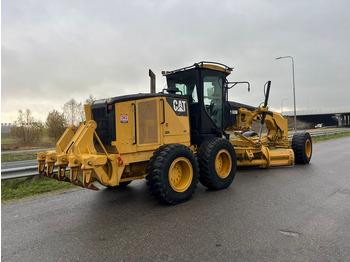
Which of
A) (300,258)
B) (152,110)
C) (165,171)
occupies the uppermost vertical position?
(152,110)

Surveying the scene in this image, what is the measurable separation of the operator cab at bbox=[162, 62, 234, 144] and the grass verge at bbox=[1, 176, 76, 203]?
3478 mm

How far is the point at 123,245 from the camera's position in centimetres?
328

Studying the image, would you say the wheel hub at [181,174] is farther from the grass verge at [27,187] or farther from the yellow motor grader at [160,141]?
the grass verge at [27,187]

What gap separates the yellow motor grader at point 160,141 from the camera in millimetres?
4547

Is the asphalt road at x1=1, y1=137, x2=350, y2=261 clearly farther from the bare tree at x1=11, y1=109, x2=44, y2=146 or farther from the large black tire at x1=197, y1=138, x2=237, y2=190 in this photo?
the bare tree at x1=11, y1=109, x2=44, y2=146

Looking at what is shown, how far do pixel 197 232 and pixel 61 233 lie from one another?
1.91 m

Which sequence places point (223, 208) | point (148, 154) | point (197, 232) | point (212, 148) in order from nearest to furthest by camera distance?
1. point (197, 232)
2. point (223, 208)
3. point (148, 154)
4. point (212, 148)

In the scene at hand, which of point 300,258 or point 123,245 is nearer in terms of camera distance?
point 300,258

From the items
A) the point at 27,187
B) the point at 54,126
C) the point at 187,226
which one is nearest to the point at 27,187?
the point at 27,187

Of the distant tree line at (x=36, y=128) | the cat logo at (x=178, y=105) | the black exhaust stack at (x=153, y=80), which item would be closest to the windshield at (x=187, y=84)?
the black exhaust stack at (x=153, y=80)

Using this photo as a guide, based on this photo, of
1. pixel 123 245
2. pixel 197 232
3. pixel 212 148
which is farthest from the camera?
pixel 212 148

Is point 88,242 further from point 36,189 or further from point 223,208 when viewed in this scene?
point 36,189

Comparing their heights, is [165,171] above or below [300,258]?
above

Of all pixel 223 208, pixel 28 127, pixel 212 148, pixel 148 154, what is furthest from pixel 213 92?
pixel 28 127
